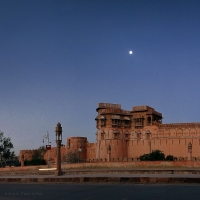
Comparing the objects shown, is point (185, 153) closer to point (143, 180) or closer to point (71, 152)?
point (71, 152)

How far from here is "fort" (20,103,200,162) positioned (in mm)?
59219

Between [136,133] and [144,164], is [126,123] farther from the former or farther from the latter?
[144,164]

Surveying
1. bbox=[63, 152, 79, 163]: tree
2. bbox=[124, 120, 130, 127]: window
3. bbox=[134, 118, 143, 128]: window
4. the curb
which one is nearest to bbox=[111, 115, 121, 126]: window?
bbox=[124, 120, 130, 127]: window

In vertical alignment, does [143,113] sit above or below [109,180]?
above

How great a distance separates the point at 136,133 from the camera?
63719mm

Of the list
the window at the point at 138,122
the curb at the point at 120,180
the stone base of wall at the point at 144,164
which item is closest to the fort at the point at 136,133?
the window at the point at 138,122

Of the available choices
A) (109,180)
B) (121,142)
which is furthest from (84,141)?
(109,180)

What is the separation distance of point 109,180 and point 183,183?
3517mm

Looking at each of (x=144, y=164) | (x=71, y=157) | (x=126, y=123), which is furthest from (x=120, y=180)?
(x=71, y=157)

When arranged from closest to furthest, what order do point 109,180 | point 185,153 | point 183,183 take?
point 183,183 < point 109,180 < point 185,153

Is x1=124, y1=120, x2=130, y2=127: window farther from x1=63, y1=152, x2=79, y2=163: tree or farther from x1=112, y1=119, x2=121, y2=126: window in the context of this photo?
x1=63, y1=152, x2=79, y2=163: tree

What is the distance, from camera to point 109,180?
1523 centimetres

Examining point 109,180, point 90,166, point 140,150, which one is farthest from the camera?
point 140,150

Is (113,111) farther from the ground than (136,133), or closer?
farther from the ground
